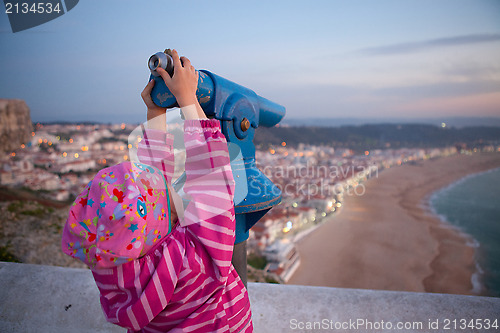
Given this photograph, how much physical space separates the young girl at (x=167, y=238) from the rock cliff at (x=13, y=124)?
1044 cm

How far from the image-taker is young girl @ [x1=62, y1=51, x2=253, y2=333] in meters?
0.53

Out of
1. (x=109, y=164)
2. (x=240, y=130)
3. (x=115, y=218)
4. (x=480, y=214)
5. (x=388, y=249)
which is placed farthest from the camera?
(x=480, y=214)

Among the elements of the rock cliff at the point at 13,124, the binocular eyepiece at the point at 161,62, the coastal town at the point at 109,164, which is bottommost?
the coastal town at the point at 109,164

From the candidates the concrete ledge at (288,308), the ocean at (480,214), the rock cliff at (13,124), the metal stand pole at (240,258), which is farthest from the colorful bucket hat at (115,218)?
the rock cliff at (13,124)

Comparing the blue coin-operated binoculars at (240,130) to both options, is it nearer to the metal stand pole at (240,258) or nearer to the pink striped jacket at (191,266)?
the metal stand pole at (240,258)

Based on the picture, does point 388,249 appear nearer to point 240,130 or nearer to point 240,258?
point 240,258

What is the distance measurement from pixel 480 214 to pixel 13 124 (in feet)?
56.6

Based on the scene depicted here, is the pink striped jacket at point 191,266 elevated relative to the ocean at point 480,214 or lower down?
elevated

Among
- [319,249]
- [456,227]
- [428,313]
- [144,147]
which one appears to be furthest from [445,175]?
[144,147]

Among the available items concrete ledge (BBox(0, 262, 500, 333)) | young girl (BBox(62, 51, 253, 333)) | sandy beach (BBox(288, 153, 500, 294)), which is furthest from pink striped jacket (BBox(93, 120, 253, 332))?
sandy beach (BBox(288, 153, 500, 294))

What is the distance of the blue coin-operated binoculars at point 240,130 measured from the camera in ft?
2.68

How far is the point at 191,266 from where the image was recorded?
2.00 feet

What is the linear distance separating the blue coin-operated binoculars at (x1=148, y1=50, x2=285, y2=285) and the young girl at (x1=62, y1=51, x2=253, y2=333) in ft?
0.40

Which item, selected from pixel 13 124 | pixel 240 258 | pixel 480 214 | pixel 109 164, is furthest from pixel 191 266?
pixel 480 214
